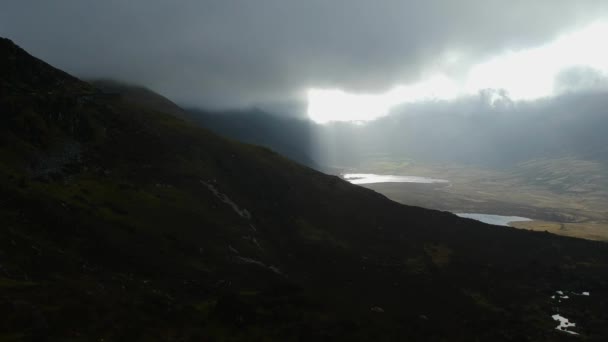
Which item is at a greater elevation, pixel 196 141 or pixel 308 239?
pixel 196 141

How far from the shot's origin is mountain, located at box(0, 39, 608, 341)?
47062 millimetres

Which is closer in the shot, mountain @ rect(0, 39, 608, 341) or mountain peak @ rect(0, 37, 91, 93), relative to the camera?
mountain @ rect(0, 39, 608, 341)

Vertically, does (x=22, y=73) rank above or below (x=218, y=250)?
above

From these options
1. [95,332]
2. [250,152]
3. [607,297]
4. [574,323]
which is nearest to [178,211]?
[95,332]

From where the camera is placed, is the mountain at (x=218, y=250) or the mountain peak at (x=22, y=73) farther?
the mountain peak at (x=22, y=73)

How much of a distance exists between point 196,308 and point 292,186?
9147cm

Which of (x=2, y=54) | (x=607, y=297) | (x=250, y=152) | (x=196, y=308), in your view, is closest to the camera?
(x=196, y=308)

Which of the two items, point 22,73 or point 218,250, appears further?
point 22,73

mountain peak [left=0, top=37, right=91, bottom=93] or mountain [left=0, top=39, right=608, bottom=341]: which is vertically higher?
mountain peak [left=0, top=37, right=91, bottom=93]

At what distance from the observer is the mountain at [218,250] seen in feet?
154

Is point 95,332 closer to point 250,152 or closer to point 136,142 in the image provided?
point 136,142

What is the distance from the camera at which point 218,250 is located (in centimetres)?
7919

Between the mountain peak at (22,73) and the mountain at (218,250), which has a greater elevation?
the mountain peak at (22,73)

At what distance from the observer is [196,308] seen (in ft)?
168
